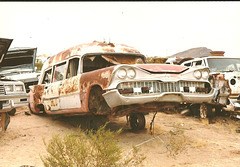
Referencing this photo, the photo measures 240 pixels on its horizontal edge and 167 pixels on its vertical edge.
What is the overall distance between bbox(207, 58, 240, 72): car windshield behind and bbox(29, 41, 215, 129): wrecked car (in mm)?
2722

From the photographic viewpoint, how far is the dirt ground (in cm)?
395

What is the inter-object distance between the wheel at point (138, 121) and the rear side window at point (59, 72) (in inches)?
77.5

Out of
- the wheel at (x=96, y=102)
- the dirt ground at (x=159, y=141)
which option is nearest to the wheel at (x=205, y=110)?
the dirt ground at (x=159, y=141)

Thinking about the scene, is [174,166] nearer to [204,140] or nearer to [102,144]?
[102,144]

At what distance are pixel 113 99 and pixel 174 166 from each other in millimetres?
1362

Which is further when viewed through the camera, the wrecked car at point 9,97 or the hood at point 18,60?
the hood at point 18,60

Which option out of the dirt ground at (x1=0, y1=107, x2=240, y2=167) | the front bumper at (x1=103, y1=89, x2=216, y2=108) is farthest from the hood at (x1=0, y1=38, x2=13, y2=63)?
the front bumper at (x1=103, y1=89, x2=216, y2=108)

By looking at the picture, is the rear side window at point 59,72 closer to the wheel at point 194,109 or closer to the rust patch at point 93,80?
the rust patch at point 93,80

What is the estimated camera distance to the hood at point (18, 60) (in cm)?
980

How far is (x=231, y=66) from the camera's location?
777cm

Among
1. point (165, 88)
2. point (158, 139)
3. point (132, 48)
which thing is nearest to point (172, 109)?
point (158, 139)

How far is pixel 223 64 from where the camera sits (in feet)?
25.4

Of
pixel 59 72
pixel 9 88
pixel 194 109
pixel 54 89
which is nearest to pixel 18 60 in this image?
pixel 59 72

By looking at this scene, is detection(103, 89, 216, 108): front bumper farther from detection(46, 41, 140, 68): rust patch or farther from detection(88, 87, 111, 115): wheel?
detection(46, 41, 140, 68): rust patch
